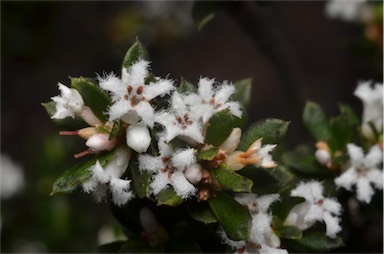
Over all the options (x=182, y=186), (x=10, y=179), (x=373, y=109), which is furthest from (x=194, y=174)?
(x=10, y=179)

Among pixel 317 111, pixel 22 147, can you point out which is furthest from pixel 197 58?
pixel 317 111

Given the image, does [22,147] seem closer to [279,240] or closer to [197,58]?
[197,58]

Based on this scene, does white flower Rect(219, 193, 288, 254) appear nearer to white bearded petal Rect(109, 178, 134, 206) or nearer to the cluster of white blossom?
the cluster of white blossom

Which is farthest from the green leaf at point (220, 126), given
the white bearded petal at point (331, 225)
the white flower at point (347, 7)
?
the white flower at point (347, 7)

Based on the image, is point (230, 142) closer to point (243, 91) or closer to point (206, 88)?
point (206, 88)

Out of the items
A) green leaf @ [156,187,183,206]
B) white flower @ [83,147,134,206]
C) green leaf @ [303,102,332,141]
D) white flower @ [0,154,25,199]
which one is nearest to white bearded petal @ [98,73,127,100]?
white flower @ [83,147,134,206]

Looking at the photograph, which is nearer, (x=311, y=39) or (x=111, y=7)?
(x=111, y=7)
